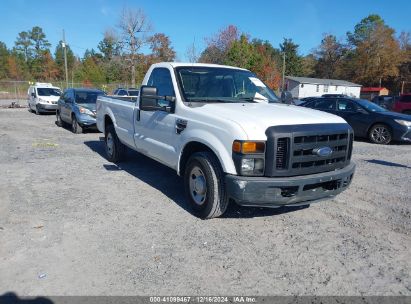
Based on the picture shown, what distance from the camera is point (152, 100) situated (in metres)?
5.01


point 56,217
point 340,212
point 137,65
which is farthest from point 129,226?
point 137,65

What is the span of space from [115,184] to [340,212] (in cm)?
376

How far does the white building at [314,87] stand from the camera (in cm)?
6444

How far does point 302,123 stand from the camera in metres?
4.12

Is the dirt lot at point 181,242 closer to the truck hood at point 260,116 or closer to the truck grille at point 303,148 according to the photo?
the truck grille at point 303,148

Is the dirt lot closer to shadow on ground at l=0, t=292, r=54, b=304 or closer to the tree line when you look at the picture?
shadow on ground at l=0, t=292, r=54, b=304

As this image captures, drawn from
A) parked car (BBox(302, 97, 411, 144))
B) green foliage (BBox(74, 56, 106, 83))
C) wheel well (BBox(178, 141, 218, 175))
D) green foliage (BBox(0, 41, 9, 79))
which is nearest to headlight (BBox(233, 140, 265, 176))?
wheel well (BBox(178, 141, 218, 175))

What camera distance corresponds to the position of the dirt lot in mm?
3211

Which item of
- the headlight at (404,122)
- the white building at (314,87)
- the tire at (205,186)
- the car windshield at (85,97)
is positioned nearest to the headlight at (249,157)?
the tire at (205,186)

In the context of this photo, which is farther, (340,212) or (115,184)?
(115,184)

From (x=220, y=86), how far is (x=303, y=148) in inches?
76.8

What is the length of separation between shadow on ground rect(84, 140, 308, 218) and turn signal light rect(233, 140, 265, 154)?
128 centimetres

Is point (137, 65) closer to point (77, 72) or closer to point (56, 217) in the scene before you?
point (77, 72)

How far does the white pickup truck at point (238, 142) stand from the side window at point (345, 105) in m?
7.67
